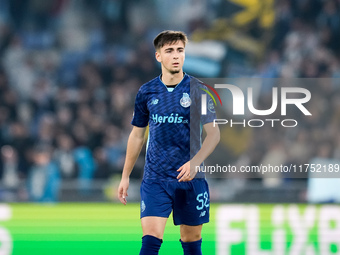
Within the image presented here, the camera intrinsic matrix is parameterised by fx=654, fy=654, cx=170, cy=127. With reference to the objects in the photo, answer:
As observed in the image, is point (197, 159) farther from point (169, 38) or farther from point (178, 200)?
point (169, 38)

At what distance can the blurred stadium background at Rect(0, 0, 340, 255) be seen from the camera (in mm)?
7094

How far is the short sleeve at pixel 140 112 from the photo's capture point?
4074mm

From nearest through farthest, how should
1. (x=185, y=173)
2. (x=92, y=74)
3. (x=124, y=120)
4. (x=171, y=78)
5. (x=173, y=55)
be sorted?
(x=185, y=173) < (x=173, y=55) < (x=171, y=78) < (x=124, y=120) < (x=92, y=74)

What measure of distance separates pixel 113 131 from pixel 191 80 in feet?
21.8

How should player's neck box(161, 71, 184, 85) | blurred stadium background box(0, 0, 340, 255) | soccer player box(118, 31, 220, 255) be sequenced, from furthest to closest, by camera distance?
blurred stadium background box(0, 0, 340, 255) → player's neck box(161, 71, 184, 85) → soccer player box(118, 31, 220, 255)

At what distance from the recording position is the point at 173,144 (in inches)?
156

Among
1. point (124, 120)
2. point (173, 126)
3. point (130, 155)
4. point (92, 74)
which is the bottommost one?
point (130, 155)

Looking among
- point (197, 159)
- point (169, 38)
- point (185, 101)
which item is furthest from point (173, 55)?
point (197, 159)

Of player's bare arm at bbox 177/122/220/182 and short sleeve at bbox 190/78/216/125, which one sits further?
short sleeve at bbox 190/78/216/125

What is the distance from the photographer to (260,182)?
8.87 m

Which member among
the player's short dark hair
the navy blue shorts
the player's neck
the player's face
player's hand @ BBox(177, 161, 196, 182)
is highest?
the player's short dark hair

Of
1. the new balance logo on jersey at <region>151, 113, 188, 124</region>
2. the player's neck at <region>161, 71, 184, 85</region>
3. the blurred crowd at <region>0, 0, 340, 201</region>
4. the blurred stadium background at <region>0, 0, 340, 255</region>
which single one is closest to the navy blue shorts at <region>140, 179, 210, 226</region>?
the new balance logo on jersey at <region>151, 113, 188, 124</region>

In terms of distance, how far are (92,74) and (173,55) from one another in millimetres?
7928

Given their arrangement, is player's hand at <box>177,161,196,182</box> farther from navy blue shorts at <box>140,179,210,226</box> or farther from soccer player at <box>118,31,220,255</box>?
navy blue shorts at <box>140,179,210,226</box>
